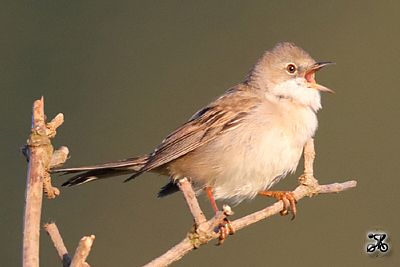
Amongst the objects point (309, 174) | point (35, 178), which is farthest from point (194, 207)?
point (309, 174)

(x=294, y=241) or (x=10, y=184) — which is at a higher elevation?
(x=10, y=184)

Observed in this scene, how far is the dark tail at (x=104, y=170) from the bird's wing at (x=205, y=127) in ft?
0.28

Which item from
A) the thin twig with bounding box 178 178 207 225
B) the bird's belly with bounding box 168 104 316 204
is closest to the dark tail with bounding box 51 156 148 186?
the bird's belly with bounding box 168 104 316 204

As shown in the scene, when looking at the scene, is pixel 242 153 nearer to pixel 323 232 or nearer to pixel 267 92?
pixel 267 92

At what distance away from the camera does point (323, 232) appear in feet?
22.6

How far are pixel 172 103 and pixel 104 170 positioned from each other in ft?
14.4

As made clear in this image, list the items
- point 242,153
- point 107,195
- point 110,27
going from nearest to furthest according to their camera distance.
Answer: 1. point 242,153
2. point 107,195
3. point 110,27

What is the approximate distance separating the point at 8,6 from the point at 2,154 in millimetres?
2531

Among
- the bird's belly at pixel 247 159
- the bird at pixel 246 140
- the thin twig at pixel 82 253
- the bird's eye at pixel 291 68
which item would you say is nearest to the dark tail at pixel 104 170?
the bird at pixel 246 140

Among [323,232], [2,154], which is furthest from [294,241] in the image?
[2,154]

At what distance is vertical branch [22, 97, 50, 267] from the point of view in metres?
2.39

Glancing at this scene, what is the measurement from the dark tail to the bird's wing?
0.28 feet

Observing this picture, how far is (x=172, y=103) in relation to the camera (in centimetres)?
891

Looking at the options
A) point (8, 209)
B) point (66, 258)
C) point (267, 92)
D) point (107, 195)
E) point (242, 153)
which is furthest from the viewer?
point (107, 195)
